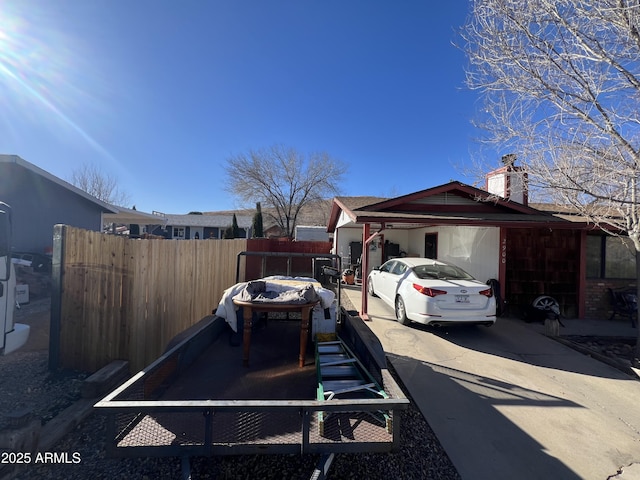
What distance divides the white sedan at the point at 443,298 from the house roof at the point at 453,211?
128 centimetres

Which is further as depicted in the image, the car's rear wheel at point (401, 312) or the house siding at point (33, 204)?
the house siding at point (33, 204)

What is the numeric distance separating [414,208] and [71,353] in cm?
767

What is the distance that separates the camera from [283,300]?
3.04 metres

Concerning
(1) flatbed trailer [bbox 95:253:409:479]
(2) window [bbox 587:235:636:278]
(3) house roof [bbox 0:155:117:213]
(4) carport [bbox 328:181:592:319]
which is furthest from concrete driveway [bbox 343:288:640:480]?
(3) house roof [bbox 0:155:117:213]

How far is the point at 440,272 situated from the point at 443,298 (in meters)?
0.90

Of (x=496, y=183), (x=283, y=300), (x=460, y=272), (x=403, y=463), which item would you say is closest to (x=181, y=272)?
(x=283, y=300)

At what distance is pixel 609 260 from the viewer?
7996mm

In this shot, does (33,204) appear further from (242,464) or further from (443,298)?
(443,298)

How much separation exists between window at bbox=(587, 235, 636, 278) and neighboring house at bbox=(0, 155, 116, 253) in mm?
16711

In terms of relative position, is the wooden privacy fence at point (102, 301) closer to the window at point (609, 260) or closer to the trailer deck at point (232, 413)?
the trailer deck at point (232, 413)

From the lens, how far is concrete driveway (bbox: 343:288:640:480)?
265cm

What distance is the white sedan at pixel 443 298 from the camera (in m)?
5.72

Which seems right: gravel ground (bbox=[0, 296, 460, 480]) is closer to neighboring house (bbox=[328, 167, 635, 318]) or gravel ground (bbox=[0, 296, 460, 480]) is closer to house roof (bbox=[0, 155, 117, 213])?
neighboring house (bbox=[328, 167, 635, 318])

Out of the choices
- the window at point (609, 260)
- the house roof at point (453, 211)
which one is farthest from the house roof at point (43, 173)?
the window at point (609, 260)
